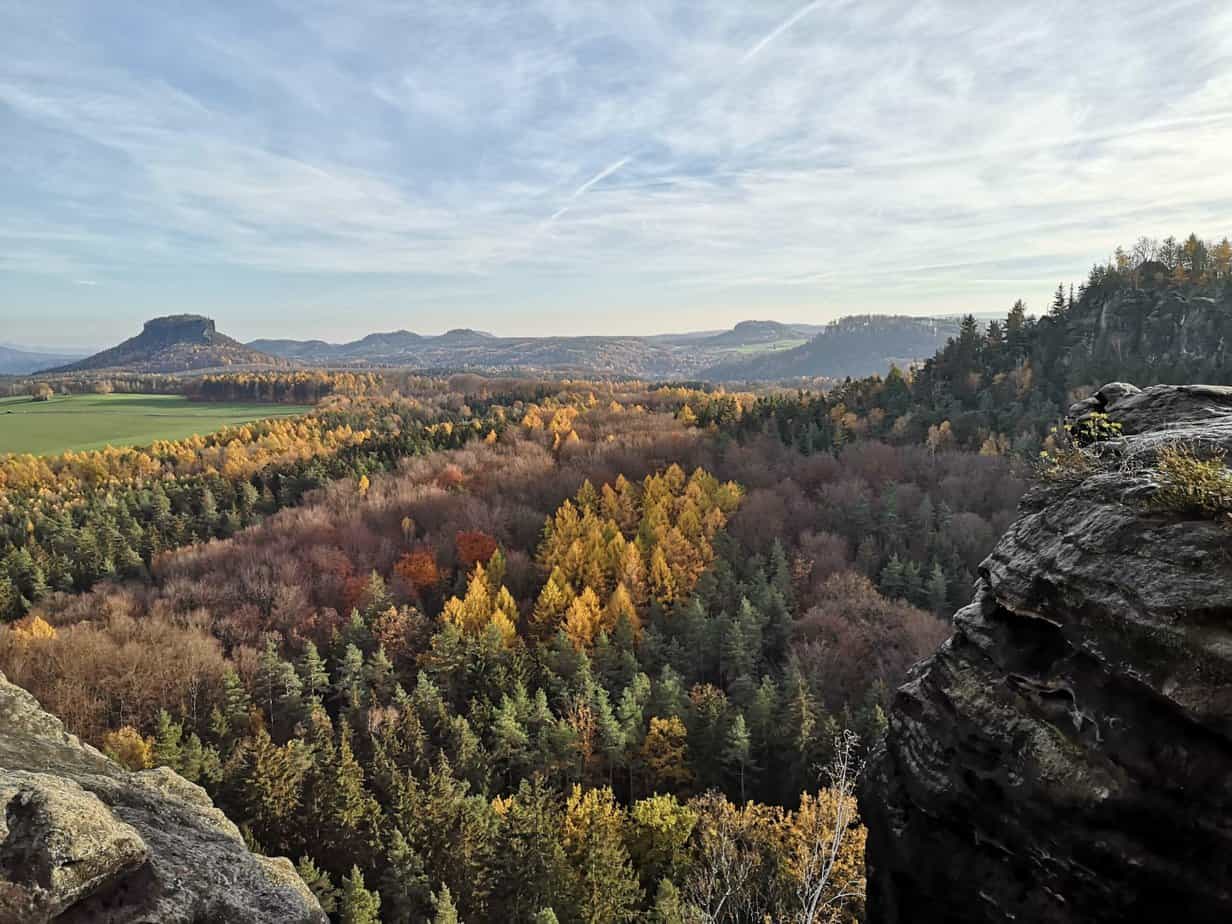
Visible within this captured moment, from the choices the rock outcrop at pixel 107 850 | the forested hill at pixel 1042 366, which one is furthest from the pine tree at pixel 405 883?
the forested hill at pixel 1042 366

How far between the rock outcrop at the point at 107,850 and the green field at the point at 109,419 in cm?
12860

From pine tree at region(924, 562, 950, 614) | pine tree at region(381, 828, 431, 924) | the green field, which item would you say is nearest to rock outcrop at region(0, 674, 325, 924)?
pine tree at region(381, 828, 431, 924)

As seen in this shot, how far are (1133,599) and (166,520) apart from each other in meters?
94.1

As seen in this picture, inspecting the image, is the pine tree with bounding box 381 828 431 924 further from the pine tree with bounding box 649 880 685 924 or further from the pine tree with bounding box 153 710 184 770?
the pine tree with bounding box 153 710 184 770

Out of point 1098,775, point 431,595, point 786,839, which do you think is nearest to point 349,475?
point 431,595

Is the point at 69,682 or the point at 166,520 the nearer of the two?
the point at 69,682

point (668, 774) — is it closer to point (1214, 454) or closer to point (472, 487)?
point (1214, 454)

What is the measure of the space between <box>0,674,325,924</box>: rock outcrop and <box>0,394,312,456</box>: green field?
422 feet

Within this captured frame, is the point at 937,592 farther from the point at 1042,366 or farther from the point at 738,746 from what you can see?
the point at 1042,366

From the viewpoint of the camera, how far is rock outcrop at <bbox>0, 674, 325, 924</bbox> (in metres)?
8.62

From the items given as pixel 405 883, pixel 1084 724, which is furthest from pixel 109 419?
pixel 1084 724

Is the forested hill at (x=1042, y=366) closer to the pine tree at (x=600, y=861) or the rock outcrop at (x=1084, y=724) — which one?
the pine tree at (x=600, y=861)

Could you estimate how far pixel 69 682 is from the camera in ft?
138

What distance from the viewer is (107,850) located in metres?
9.43
